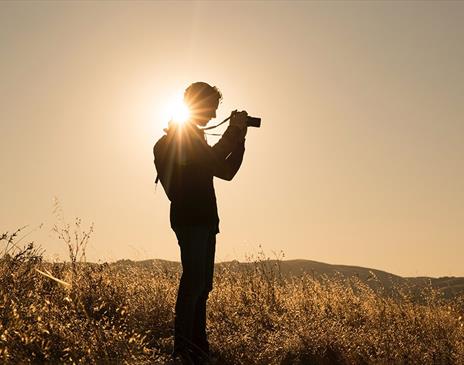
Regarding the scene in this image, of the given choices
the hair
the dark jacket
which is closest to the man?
the dark jacket

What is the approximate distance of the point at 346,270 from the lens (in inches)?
2840

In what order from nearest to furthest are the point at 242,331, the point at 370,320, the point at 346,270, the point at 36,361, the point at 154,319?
the point at 36,361
the point at 242,331
the point at 154,319
the point at 370,320
the point at 346,270

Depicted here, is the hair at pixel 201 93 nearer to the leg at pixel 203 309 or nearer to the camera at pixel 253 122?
the camera at pixel 253 122

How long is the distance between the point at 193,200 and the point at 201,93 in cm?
98

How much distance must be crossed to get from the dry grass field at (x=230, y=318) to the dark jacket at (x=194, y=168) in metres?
1.02

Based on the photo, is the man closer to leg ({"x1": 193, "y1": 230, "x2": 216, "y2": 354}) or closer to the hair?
leg ({"x1": 193, "y1": 230, "x2": 216, "y2": 354})

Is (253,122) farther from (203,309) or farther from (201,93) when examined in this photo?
(203,309)

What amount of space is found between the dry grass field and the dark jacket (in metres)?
1.02

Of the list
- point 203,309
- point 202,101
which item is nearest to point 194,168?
point 202,101

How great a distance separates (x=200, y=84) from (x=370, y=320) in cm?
348

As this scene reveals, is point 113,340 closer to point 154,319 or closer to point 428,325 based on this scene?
point 154,319

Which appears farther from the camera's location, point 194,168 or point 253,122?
point 253,122

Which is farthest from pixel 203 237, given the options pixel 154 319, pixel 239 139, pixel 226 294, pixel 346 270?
pixel 346 270

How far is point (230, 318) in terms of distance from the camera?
6.11 m
